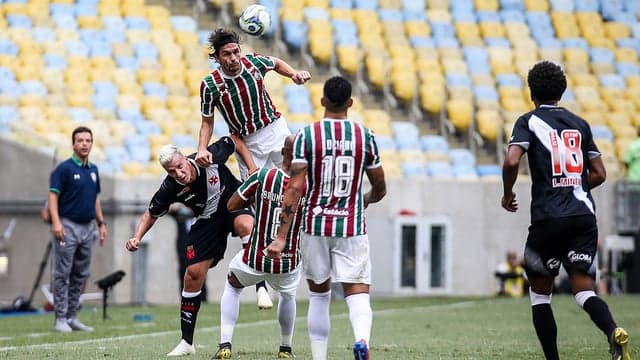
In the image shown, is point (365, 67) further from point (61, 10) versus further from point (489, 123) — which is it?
point (61, 10)

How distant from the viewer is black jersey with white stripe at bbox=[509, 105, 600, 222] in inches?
305

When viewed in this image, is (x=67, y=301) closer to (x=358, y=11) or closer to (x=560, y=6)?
(x=358, y=11)

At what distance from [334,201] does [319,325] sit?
0.73 metres

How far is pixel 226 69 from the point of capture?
31.6ft

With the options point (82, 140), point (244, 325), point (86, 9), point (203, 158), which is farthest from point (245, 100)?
point (86, 9)

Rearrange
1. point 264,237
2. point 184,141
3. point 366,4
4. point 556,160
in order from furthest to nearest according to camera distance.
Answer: point 366,4 < point 184,141 < point 264,237 < point 556,160

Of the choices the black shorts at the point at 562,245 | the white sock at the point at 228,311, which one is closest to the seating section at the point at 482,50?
the white sock at the point at 228,311

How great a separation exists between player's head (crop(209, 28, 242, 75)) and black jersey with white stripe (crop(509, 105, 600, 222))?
246 centimetres

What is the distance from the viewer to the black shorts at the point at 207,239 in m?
9.41

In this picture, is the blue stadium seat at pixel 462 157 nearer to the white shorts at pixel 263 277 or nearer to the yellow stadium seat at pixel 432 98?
the yellow stadium seat at pixel 432 98

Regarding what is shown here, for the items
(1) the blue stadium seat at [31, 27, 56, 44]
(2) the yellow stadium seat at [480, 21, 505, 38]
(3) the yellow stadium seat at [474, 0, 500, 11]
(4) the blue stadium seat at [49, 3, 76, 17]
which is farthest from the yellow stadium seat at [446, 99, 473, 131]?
(1) the blue stadium seat at [31, 27, 56, 44]

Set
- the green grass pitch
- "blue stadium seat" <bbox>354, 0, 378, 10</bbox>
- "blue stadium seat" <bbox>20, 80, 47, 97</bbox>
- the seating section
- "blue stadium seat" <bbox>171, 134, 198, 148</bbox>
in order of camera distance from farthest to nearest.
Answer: "blue stadium seat" <bbox>354, 0, 378, 10</bbox> → the seating section → "blue stadium seat" <bbox>20, 80, 47, 97</bbox> → "blue stadium seat" <bbox>171, 134, 198, 148</bbox> → the green grass pitch

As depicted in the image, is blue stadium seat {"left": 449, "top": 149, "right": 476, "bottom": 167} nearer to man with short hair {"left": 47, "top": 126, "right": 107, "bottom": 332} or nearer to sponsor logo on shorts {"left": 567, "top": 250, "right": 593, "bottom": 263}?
man with short hair {"left": 47, "top": 126, "right": 107, "bottom": 332}

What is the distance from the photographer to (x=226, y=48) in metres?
9.40
